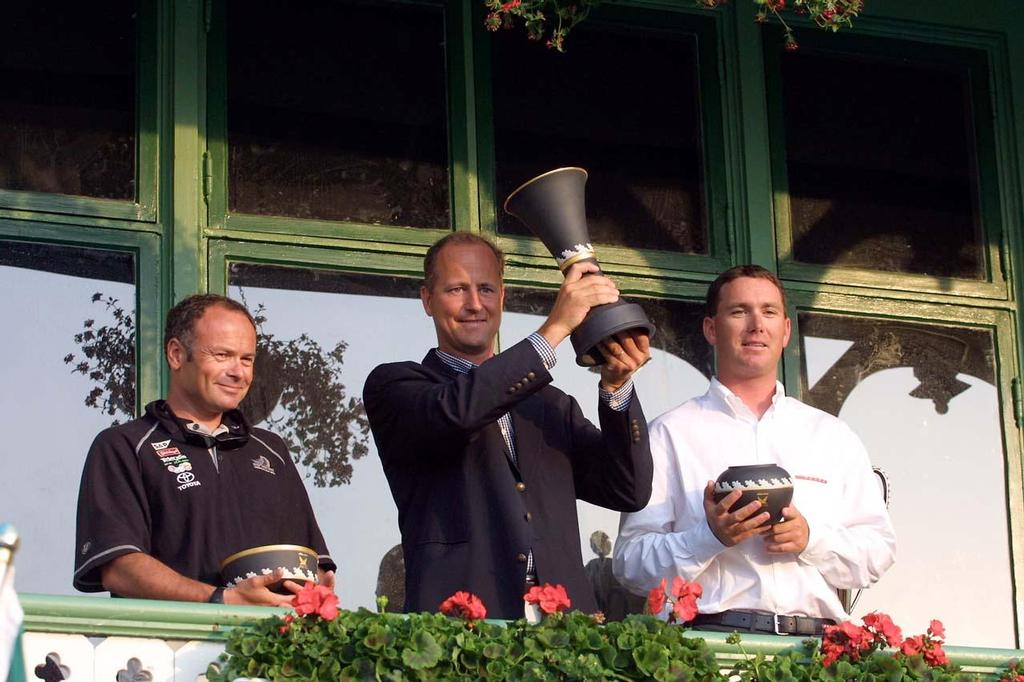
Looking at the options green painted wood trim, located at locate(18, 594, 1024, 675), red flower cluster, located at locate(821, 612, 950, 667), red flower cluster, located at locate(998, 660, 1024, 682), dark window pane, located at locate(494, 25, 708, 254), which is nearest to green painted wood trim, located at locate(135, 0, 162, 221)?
dark window pane, located at locate(494, 25, 708, 254)

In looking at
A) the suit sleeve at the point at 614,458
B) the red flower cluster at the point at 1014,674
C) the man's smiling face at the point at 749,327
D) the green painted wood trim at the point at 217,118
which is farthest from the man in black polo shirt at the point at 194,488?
the red flower cluster at the point at 1014,674

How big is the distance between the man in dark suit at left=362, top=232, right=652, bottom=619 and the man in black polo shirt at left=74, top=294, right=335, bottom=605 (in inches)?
12.1

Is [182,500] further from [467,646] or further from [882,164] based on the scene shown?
[882,164]

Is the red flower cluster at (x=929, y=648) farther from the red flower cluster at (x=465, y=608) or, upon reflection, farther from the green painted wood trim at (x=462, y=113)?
the green painted wood trim at (x=462, y=113)

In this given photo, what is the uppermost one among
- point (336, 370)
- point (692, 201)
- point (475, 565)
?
point (692, 201)

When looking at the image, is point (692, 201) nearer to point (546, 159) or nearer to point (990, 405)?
point (546, 159)

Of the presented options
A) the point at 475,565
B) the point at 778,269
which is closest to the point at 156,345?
the point at 475,565

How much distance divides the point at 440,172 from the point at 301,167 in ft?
1.51

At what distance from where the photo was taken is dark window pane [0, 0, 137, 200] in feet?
20.2

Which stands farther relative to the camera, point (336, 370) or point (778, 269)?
point (778, 269)

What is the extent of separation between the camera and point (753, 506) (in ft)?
16.8

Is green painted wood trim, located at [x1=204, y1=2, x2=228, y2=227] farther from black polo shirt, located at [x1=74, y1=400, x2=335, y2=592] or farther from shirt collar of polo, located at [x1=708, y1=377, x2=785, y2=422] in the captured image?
shirt collar of polo, located at [x1=708, y1=377, x2=785, y2=422]

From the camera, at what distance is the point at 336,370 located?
6.26 meters

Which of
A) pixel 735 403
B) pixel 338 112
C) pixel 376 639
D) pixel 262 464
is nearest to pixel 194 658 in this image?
pixel 376 639
